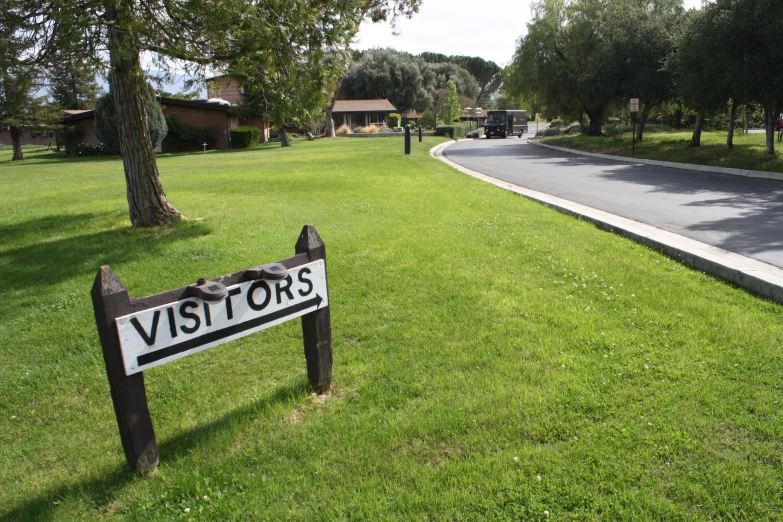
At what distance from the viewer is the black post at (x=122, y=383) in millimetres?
2701

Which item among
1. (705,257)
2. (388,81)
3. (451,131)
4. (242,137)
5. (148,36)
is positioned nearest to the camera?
(705,257)

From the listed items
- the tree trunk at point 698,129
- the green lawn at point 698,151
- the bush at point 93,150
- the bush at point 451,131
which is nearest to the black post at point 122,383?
Answer: the green lawn at point 698,151

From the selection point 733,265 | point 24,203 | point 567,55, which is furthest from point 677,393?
point 567,55

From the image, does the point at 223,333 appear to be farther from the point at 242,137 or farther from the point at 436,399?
the point at 242,137

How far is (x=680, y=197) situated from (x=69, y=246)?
11777 mm

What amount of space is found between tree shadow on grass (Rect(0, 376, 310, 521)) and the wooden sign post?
152mm

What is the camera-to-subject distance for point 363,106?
6688 centimetres

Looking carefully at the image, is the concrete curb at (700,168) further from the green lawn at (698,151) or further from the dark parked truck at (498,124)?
the dark parked truck at (498,124)

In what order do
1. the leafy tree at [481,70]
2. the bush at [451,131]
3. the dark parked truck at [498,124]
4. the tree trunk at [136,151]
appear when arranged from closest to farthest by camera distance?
the tree trunk at [136,151]
the bush at [451,131]
the dark parked truck at [498,124]
the leafy tree at [481,70]

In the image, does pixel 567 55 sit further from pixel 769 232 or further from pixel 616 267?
pixel 616 267

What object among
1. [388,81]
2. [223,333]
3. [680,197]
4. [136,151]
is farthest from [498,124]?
[223,333]

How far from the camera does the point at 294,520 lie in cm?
271

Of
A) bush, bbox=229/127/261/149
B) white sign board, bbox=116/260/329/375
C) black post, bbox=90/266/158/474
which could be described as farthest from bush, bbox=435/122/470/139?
black post, bbox=90/266/158/474

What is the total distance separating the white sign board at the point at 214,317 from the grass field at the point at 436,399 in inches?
28.2
